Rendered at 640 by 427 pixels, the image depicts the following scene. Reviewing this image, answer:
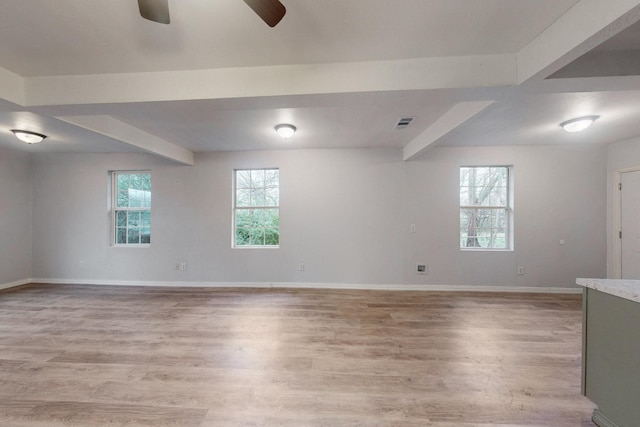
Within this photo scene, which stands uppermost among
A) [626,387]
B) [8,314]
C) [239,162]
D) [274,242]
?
[239,162]

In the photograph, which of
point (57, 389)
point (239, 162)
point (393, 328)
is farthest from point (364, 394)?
point (239, 162)

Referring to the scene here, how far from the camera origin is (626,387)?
1282 millimetres

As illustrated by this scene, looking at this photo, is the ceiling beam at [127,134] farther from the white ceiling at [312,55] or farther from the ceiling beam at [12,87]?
the ceiling beam at [12,87]

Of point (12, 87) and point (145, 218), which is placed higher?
point (12, 87)

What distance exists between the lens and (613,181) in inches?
149

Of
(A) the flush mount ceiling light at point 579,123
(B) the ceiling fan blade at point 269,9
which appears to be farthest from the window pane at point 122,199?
(A) the flush mount ceiling light at point 579,123

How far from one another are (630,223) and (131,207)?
828 centimetres

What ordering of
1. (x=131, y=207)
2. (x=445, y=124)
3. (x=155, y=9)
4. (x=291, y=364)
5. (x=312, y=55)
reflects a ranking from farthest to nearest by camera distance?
(x=131, y=207), (x=445, y=124), (x=291, y=364), (x=312, y=55), (x=155, y=9)

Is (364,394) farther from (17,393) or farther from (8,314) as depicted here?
(8,314)

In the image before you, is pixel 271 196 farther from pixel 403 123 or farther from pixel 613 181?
pixel 613 181

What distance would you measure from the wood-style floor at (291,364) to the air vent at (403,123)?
241cm

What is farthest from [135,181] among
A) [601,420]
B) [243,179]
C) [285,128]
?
[601,420]

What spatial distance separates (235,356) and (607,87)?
3.67m

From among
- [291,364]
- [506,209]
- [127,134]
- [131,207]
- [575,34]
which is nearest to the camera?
[575,34]
